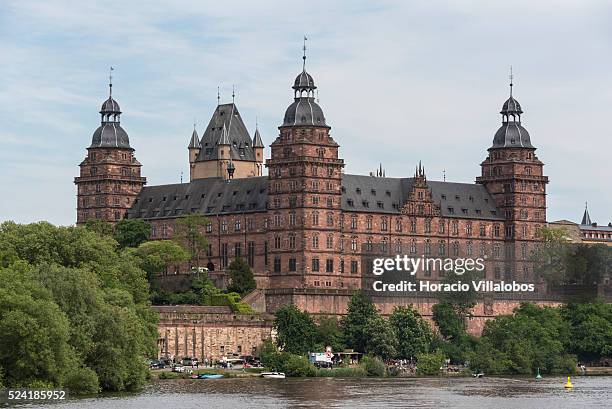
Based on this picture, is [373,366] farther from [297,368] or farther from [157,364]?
[157,364]

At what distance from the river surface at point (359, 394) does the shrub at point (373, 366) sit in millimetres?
6976

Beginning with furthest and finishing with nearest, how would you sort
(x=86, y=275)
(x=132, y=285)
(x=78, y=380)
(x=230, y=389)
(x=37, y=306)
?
(x=132, y=285) < (x=230, y=389) < (x=86, y=275) < (x=78, y=380) < (x=37, y=306)

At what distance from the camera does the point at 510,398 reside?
146 m

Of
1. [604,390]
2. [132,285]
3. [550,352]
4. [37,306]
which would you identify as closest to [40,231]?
[132,285]

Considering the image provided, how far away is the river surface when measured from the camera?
433 feet

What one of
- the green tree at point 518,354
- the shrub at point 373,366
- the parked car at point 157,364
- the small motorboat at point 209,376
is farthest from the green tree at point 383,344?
the small motorboat at point 209,376

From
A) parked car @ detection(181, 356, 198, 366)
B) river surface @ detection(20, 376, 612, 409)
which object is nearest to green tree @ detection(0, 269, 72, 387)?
river surface @ detection(20, 376, 612, 409)

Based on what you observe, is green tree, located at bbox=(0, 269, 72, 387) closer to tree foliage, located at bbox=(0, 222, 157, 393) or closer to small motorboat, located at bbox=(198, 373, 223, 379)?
tree foliage, located at bbox=(0, 222, 157, 393)

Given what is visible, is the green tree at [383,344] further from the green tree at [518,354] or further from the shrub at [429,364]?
the green tree at [518,354]

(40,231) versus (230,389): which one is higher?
(40,231)

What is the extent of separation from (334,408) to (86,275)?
21467mm

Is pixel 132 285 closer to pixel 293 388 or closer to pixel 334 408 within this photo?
Answer: pixel 293 388

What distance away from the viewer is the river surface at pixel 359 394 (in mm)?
132000

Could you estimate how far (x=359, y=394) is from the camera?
488 feet
